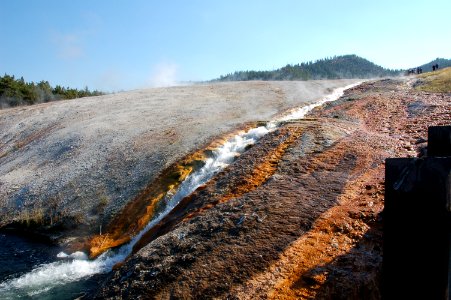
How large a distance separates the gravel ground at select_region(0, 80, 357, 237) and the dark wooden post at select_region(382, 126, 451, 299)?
1258cm

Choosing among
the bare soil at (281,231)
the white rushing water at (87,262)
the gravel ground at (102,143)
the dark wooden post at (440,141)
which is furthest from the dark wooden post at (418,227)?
the gravel ground at (102,143)

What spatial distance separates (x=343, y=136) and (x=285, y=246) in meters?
8.37

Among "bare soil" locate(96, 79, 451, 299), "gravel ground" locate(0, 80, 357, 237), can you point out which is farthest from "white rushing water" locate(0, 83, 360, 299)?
"gravel ground" locate(0, 80, 357, 237)

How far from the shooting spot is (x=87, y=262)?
511 inches

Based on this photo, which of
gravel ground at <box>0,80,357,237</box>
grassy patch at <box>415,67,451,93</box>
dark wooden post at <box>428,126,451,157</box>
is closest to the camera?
dark wooden post at <box>428,126,451,157</box>

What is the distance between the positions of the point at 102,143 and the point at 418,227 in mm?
19651

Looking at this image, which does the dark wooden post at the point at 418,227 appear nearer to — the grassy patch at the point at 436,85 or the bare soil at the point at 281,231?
the bare soil at the point at 281,231

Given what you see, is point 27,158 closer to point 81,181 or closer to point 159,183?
point 81,181

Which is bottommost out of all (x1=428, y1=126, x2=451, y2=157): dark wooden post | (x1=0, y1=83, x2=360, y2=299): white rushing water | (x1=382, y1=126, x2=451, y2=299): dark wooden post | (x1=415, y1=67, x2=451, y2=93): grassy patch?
(x1=0, y1=83, x2=360, y2=299): white rushing water

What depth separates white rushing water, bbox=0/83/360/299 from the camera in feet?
36.9

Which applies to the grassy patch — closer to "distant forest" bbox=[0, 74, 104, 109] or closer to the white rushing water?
the white rushing water

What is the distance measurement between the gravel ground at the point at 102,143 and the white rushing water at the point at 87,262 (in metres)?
1.79

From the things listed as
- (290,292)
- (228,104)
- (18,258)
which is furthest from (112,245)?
(228,104)

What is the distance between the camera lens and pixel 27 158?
23.3 metres
